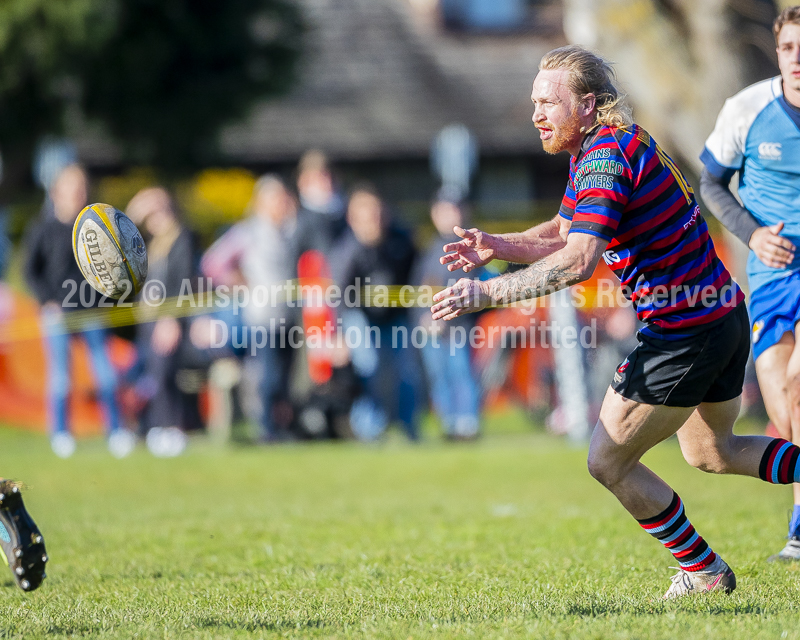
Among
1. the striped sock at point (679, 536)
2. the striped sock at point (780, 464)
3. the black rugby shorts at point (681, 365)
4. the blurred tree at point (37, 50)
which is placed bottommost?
the striped sock at point (679, 536)

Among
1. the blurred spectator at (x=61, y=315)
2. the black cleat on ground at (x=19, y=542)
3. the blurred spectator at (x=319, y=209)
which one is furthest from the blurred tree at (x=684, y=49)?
the black cleat on ground at (x=19, y=542)

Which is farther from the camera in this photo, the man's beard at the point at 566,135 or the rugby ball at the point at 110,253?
the rugby ball at the point at 110,253

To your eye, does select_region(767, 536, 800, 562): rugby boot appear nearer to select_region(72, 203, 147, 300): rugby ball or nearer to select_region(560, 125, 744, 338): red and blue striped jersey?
select_region(560, 125, 744, 338): red and blue striped jersey

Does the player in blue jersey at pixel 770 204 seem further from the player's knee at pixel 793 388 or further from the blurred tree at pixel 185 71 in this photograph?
the blurred tree at pixel 185 71

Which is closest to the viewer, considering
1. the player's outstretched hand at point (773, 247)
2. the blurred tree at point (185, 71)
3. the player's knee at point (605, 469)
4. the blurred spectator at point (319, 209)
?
the player's knee at point (605, 469)

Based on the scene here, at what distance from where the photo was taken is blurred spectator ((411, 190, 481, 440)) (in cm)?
1229

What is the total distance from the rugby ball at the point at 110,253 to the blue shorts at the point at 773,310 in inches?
127

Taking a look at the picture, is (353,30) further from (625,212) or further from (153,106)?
(625,212)

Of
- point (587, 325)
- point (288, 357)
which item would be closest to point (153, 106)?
point (288, 357)

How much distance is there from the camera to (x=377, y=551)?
6.09m

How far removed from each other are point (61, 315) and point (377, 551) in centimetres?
717

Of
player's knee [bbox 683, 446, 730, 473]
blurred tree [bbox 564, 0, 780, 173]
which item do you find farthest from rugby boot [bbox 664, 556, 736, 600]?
blurred tree [bbox 564, 0, 780, 173]

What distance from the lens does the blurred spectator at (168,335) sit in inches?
477

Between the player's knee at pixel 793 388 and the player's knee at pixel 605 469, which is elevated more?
the player's knee at pixel 793 388
